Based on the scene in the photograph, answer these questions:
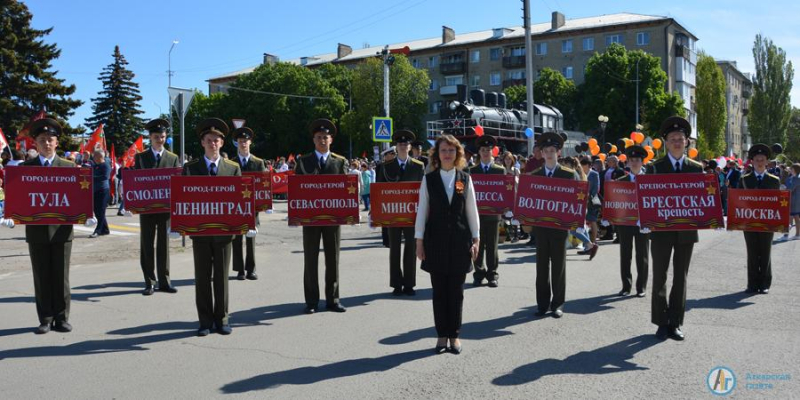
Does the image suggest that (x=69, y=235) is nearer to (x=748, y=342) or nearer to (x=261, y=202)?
(x=261, y=202)

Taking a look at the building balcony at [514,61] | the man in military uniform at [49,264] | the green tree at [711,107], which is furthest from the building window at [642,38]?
the man in military uniform at [49,264]

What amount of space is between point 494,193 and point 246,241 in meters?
4.04

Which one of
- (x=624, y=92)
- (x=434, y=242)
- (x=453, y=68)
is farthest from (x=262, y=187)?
(x=453, y=68)

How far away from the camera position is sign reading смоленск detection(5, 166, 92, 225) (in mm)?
7109

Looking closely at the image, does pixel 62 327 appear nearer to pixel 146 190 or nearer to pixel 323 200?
pixel 146 190

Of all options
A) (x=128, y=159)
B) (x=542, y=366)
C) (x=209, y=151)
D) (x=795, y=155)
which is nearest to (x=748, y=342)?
(x=542, y=366)

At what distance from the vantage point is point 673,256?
682cm

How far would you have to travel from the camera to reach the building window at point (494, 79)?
257ft

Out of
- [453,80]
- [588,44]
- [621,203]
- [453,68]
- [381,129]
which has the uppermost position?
[588,44]

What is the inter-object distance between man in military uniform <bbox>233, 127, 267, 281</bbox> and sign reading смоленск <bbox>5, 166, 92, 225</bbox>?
3.28 m

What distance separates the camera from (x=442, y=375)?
18.2 feet

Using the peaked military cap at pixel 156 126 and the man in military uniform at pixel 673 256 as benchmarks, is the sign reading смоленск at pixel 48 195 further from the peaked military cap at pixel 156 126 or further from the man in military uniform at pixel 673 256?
the man in military uniform at pixel 673 256

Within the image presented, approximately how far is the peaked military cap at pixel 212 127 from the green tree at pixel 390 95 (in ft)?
198

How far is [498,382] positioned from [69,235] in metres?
5.06
